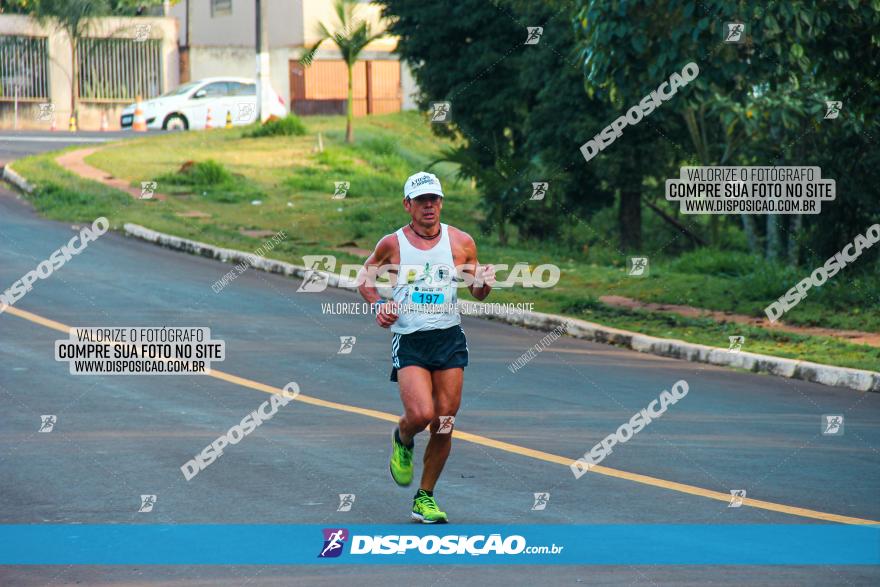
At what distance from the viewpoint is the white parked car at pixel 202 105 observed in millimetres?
43938

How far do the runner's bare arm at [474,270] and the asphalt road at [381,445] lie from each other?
51.6 inches

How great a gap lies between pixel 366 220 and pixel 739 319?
9.66 metres

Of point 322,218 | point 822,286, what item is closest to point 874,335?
point 822,286

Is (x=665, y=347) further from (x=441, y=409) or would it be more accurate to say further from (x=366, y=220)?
(x=366, y=220)

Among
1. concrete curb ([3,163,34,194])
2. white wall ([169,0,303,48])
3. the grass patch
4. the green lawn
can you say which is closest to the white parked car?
the green lawn

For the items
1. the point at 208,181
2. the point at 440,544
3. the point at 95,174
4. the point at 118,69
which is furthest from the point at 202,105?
the point at 440,544

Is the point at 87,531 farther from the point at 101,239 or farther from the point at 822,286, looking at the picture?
the point at 101,239

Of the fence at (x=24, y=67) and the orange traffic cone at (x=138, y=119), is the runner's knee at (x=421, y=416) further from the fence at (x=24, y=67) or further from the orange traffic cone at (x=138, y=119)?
the fence at (x=24, y=67)

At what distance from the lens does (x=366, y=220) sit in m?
25.2

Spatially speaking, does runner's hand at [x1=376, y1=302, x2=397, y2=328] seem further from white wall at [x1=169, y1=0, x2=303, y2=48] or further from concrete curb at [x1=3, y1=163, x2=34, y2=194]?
white wall at [x1=169, y1=0, x2=303, y2=48]

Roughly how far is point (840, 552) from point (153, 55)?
4742 centimetres

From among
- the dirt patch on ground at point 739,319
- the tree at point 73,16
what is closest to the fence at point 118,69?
the tree at point 73,16

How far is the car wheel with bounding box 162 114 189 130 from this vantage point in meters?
44.3

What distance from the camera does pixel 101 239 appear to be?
22.9 m
